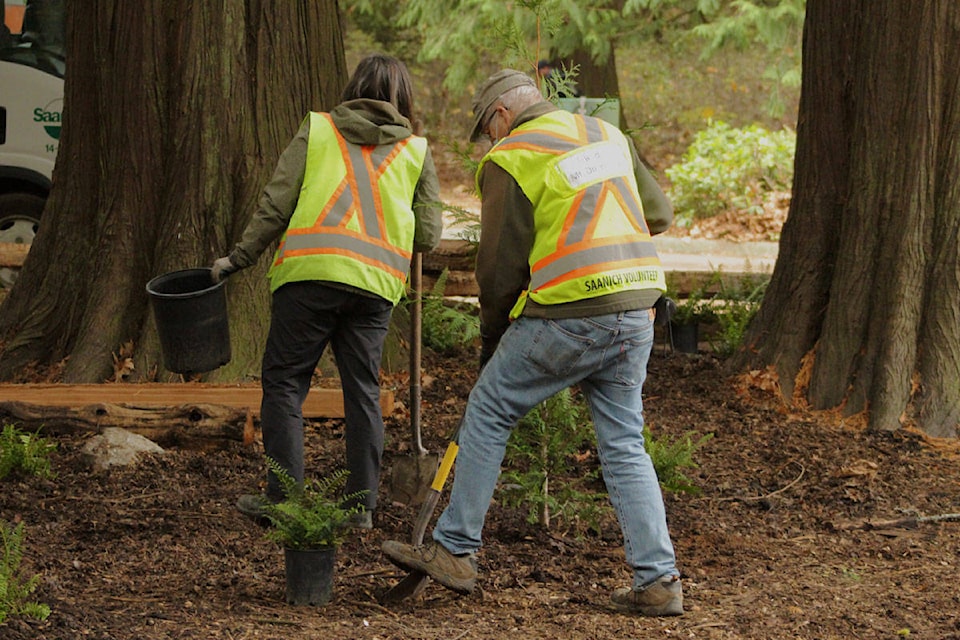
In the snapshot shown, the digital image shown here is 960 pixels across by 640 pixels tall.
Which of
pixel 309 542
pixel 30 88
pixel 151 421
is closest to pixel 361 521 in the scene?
pixel 309 542

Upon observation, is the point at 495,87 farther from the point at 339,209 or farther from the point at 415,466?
the point at 415,466

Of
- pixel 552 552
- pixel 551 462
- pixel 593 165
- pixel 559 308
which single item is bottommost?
pixel 552 552

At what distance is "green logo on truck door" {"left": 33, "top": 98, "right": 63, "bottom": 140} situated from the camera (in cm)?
1040

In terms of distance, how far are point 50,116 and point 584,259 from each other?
25.3 feet

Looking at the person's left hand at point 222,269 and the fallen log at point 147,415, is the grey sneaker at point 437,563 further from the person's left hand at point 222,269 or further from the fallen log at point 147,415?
the fallen log at point 147,415

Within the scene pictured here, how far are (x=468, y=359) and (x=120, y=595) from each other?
423 cm

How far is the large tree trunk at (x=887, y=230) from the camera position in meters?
6.87

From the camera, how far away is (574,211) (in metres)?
4.06

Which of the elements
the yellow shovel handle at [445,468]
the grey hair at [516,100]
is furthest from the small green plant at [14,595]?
the grey hair at [516,100]

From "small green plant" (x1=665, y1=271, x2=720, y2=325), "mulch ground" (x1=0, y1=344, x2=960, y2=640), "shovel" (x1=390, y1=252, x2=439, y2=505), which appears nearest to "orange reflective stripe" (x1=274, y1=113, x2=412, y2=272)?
"shovel" (x1=390, y1=252, x2=439, y2=505)

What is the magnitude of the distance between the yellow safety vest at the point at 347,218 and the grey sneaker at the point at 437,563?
120 cm

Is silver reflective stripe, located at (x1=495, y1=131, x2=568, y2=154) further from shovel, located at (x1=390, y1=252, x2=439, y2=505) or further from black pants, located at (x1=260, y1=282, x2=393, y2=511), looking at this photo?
shovel, located at (x1=390, y1=252, x2=439, y2=505)

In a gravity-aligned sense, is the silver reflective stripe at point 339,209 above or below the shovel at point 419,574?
above

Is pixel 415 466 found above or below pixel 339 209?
below
